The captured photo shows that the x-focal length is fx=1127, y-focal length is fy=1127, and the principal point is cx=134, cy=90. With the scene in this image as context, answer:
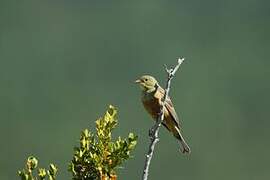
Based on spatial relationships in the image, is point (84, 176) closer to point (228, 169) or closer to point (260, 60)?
point (228, 169)

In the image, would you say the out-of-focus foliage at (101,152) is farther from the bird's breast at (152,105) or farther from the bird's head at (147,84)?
the bird's head at (147,84)

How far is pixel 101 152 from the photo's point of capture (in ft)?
17.9

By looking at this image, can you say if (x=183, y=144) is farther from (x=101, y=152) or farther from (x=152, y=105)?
(x=101, y=152)

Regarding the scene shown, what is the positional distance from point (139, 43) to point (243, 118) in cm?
1187

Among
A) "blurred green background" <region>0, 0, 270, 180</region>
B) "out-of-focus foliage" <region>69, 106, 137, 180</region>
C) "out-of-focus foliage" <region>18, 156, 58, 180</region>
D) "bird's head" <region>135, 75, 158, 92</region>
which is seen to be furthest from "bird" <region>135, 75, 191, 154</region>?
"blurred green background" <region>0, 0, 270, 180</region>

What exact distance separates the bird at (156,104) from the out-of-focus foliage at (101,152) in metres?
2.61

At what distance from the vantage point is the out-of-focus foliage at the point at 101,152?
17.6 feet

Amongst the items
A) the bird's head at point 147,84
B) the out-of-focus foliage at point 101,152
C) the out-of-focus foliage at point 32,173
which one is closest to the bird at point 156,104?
the bird's head at point 147,84

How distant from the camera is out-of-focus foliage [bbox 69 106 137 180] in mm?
5363

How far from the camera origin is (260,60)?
46656mm

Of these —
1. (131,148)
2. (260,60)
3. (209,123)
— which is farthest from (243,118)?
(131,148)

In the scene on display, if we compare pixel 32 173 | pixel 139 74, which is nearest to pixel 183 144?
pixel 32 173

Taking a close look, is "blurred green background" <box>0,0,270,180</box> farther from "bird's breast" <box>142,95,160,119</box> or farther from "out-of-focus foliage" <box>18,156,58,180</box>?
"out-of-focus foliage" <box>18,156,58,180</box>

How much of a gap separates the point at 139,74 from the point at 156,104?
36.1 metres
